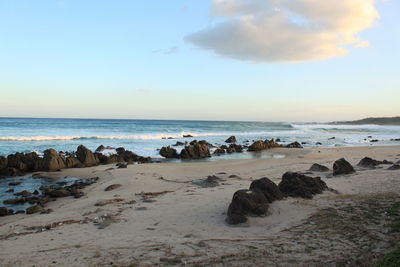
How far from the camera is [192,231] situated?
713 centimetres

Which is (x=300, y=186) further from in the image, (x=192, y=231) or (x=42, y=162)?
(x=42, y=162)

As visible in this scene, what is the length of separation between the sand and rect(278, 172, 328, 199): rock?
30cm

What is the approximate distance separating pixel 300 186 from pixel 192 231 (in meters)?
3.88

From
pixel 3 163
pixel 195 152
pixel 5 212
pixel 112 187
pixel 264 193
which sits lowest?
pixel 5 212

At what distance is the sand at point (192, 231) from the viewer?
557 cm

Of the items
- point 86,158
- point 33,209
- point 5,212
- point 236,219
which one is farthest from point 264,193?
Result: point 86,158

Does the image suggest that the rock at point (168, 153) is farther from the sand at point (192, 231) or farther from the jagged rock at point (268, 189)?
the jagged rock at point (268, 189)

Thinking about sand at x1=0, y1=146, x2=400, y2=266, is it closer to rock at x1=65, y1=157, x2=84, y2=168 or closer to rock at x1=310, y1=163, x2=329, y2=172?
rock at x1=310, y1=163, x2=329, y2=172

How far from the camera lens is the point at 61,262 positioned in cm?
559

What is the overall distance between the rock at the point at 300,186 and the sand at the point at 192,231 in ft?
0.99

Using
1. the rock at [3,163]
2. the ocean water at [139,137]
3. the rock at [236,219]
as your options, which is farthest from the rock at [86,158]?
the rock at [236,219]

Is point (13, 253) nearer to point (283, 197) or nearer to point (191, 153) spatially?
point (283, 197)

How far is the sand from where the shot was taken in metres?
5.57

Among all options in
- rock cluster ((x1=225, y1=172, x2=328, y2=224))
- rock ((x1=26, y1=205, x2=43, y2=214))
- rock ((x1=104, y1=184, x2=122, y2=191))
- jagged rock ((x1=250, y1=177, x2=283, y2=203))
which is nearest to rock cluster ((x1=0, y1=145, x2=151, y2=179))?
rock ((x1=104, y1=184, x2=122, y2=191))
